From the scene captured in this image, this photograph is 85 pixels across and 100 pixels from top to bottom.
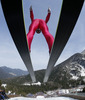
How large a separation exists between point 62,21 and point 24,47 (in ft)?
6.56

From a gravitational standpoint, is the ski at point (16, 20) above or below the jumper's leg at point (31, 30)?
below

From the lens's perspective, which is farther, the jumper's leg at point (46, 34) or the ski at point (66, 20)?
the jumper's leg at point (46, 34)

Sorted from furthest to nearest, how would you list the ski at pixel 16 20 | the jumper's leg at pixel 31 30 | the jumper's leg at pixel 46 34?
the jumper's leg at pixel 46 34, the jumper's leg at pixel 31 30, the ski at pixel 16 20

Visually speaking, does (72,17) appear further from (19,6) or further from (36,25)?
(36,25)

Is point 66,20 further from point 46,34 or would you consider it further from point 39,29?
point 39,29

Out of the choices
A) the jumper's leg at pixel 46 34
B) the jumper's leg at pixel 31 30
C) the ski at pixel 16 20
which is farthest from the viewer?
the jumper's leg at pixel 46 34

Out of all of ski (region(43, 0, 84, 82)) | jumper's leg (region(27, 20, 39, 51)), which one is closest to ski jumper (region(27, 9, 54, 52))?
jumper's leg (region(27, 20, 39, 51))

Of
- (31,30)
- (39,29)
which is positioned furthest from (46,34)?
(31,30)

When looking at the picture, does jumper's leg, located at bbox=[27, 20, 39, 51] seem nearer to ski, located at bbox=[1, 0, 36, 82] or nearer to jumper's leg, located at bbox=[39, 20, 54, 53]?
jumper's leg, located at bbox=[39, 20, 54, 53]

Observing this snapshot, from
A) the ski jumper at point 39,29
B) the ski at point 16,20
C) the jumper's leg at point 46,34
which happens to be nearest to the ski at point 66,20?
the ski at point 16,20

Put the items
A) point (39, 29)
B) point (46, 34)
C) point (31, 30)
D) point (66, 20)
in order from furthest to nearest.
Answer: point (39, 29)
point (46, 34)
point (31, 30)
point (66, 20)

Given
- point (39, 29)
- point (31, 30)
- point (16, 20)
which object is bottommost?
point (16, 20)

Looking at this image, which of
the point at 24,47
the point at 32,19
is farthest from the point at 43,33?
the point at 24,47

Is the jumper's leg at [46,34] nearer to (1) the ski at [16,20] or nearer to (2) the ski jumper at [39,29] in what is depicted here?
(2) the ski jumper at [39,29]
